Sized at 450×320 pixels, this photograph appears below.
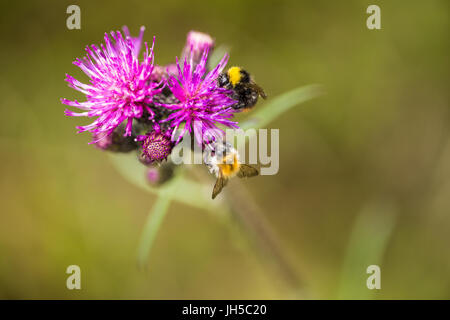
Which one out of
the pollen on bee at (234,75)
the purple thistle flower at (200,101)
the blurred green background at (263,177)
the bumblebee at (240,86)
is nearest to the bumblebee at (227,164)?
the purple thistle flower at (200,101)

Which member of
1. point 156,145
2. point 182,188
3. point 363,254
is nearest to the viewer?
point 156,145

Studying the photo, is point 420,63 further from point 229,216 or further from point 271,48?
point 229,216

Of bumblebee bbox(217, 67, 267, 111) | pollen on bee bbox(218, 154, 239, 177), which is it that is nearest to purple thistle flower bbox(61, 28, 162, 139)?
bumblebee bbox(217, 67, 267, 111)

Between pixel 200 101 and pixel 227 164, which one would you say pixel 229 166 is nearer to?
pixel 227 164

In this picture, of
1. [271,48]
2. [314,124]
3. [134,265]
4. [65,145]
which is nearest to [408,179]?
[314,124]

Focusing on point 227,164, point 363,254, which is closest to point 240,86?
point 227,164

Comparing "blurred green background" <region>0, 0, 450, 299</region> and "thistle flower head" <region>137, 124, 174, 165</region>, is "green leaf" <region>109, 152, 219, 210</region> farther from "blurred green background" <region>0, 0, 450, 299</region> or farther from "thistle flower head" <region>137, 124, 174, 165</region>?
"thistle flower head" <region>137, 124, 174, 165</region>
